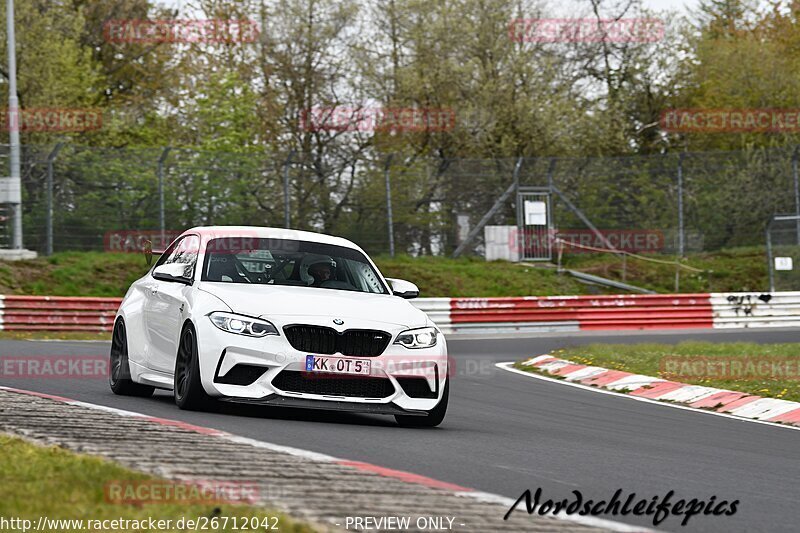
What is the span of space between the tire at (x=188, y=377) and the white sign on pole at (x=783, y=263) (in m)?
24.6

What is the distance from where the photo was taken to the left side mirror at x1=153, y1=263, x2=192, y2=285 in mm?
10438

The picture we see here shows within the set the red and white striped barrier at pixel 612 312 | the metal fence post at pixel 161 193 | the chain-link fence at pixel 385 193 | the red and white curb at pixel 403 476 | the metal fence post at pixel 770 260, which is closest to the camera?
the red and white curb at pixel 403 476

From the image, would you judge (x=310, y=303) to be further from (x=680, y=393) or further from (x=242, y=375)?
(x=680, y=393)

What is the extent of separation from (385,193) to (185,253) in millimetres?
21884

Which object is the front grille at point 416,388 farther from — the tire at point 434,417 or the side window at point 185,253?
the side window at point 185,253

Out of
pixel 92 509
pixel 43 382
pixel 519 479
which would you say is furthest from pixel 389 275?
pixel 92 509

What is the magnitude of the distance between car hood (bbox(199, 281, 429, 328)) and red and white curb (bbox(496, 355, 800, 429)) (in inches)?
172

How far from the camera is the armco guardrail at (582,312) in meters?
25.4

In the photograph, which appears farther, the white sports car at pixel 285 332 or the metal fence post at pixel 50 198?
the metal fence post at pixel 50 198

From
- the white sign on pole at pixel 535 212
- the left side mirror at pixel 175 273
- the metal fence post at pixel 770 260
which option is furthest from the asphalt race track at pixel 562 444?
the white sign on pole at pixel 535 212

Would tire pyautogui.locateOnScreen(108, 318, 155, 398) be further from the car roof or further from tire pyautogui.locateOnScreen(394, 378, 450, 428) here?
tire pyautogui.locateOnScreen(394, 378, 450, 428)

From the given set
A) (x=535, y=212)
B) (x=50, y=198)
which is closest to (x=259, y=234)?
(x=50, y=198)

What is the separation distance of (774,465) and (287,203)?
23699 millimetres

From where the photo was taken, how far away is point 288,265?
10.6m
